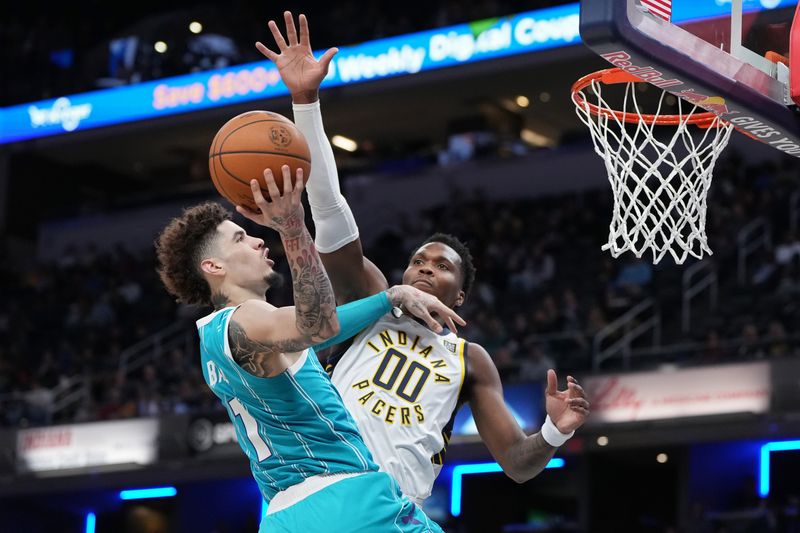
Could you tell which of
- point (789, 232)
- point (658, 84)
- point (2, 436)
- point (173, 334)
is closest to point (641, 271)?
point (789, 232)

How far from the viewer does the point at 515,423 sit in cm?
495

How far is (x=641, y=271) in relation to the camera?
16.0 metres

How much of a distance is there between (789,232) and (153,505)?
9.30 m

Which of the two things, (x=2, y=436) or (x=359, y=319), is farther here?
(x=2, y=436)

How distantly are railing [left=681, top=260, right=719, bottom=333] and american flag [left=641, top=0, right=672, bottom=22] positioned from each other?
10.5 metres

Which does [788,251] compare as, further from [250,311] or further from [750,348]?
[250,311]

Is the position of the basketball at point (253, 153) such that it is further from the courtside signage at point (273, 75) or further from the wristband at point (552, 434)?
the courtside signage at point (273, 75)

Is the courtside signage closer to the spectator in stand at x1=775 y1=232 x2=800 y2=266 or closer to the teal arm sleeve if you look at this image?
the spectator in stand at x1=775 y1=232 x2=800 y2=266

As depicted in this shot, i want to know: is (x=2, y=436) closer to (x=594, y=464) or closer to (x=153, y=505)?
(x=153, y=505)

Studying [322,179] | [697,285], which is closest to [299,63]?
[322,179]

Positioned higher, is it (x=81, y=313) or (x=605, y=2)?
(x=81, y=313)

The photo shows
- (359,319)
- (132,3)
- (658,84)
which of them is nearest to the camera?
(359,319)

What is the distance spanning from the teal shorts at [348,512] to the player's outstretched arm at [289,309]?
17.9 inches

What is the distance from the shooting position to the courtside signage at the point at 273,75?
17094 millimetres
